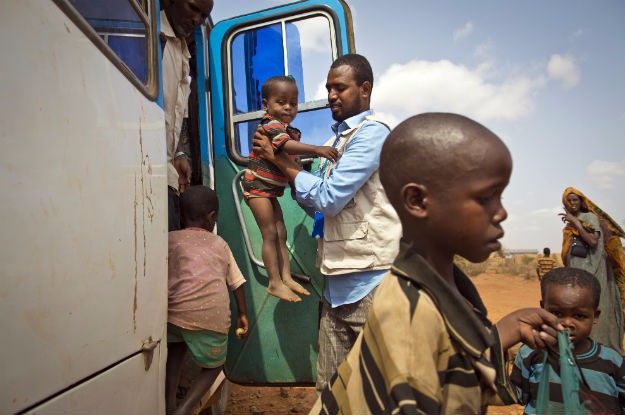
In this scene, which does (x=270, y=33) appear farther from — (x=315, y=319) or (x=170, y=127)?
(x=315, y=319)

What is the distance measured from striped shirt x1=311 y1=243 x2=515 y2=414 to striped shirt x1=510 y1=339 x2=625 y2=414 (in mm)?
1066

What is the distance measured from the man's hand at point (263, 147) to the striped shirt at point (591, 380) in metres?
1.69

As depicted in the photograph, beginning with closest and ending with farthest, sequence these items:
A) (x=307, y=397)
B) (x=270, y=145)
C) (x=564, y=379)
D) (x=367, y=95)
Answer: (x=564, y=379), (x=367, y=95), (x=270, y=145), (x=307, y=397)

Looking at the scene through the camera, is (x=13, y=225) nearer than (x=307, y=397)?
Yes

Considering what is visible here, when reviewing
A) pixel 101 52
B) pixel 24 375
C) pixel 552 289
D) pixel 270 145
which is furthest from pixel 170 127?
pixel 552 289

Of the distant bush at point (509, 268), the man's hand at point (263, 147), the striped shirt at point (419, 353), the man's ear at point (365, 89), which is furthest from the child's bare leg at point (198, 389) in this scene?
the distant bush at point (509, 268)

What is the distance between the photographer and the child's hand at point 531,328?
4.12 ft

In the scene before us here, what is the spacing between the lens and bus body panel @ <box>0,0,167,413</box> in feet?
3.28

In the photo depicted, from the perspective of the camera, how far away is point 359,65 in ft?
7.73

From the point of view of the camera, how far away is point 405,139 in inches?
45.2

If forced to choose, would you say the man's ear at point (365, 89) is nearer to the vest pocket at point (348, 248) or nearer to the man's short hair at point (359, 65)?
the man's short hair at point (359, 65)

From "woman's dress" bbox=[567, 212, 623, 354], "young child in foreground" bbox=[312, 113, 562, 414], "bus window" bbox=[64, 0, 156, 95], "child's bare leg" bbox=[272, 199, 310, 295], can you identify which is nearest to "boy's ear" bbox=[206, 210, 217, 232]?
"child's bare leg" bbox=[272, 199, 310, 295]

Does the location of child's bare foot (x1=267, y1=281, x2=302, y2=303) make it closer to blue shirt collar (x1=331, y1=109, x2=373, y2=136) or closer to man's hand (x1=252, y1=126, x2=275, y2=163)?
man's hand (x1=252, y1=126, x2=275, y2=163)

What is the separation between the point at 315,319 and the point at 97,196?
1785mm
